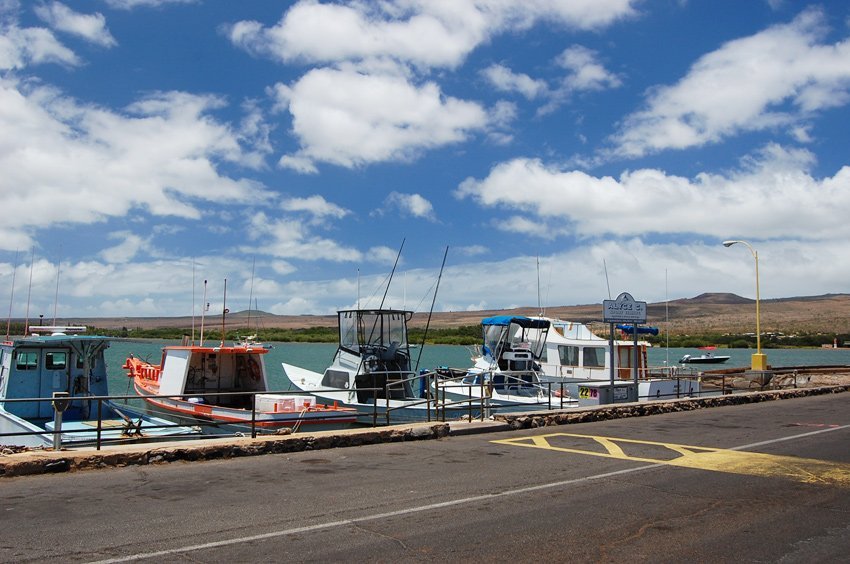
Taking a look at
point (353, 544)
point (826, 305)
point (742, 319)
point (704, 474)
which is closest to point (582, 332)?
point (704, 474)

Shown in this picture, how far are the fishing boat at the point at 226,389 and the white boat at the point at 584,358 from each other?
12.8 m

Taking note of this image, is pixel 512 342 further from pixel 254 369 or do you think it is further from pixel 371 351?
pixel 254 369

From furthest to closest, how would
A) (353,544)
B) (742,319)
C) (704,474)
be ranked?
(742,319) → (704,474) → (353,544)

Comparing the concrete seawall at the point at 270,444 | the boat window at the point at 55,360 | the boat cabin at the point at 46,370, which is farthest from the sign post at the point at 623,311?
the boat window at the point at 55,360

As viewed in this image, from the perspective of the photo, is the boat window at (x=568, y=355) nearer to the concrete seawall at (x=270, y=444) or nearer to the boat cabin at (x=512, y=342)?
the boat cabin at (x=512, y=342)

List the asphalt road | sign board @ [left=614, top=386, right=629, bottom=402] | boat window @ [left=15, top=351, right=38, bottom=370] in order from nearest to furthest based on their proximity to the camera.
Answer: the asphalt road, boat window @ [left=15, top=351, right=38, bottom=370], sign board @ [left=614, top=386, right=629, bottom=402]

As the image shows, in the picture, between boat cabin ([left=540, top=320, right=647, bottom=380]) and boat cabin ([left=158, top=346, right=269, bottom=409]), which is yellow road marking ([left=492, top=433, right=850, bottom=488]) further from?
boat cabin ([left=540, top=320, right=647, bottom=380])

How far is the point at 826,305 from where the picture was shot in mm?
170875

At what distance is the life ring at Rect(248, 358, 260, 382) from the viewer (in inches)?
876

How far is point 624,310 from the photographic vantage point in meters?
20.7

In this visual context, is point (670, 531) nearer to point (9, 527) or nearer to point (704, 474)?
point (704, 474)

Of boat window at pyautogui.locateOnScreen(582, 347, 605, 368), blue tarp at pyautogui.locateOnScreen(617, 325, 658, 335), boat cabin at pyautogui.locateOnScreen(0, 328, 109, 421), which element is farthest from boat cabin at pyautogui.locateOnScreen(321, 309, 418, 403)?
blue tarp at pyautogui.locateOnScreen(617, 325, 658, 335)

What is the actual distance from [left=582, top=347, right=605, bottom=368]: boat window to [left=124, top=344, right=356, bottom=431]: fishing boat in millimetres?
14106

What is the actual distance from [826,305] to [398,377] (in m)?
178
